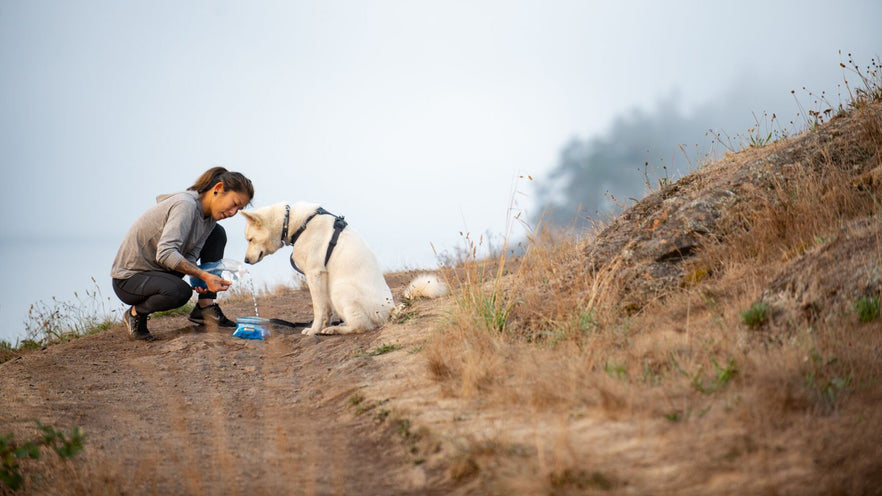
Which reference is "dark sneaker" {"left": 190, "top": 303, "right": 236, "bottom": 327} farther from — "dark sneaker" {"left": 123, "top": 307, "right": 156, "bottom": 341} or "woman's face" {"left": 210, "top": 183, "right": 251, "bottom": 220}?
"woman's face" {"left": 210, "top": 183, "right": 251, "bottom": 220}

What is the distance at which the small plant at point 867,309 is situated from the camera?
3363 millimetres

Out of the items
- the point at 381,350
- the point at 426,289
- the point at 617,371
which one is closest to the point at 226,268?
the point at 426,289

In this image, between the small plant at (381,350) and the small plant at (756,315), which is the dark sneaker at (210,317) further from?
the small plant at (756,315)

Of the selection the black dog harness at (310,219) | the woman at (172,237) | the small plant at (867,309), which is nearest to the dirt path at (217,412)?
the woman at (172,237)

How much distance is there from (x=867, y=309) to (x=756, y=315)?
21.9 inches

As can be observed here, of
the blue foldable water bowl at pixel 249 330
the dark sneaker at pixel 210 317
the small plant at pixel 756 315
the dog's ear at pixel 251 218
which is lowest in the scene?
the small plant at pixel 756 315

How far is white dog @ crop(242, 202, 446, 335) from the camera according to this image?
6.46 m

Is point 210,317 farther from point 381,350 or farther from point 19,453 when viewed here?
point 19,453

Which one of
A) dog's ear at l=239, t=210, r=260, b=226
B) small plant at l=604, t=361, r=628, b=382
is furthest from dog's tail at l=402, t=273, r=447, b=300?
small plant at l=604, t=361, r=628, b=382

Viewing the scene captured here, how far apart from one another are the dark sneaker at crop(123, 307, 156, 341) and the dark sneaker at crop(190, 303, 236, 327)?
0.63 metres

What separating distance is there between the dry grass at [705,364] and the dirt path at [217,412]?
0.62 meters

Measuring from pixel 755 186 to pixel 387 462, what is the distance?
4114 mm

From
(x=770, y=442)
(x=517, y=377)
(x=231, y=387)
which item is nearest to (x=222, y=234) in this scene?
(x=231, y=387)

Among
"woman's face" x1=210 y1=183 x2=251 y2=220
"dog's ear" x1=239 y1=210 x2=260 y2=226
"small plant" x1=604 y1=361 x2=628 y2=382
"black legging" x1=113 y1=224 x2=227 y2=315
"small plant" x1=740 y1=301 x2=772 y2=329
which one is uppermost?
"woman's face" x1=210 y1=183 x2=251 y2=220
